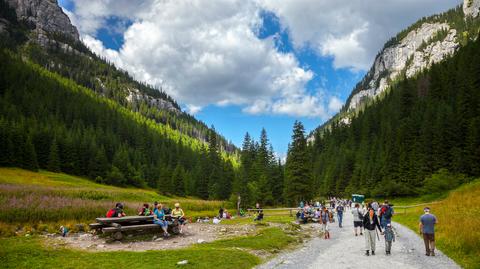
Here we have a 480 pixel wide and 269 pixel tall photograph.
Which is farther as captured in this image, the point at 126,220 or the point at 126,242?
the point at 126,220

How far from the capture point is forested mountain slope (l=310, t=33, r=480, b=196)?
2651 inches

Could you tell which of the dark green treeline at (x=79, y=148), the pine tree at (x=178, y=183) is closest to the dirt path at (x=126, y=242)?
the dark green treeline at (x=79, y=148)

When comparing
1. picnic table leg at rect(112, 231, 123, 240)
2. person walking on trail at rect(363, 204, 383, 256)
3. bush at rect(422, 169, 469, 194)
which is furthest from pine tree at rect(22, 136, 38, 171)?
bush at rect(422, 169, 469, 194)

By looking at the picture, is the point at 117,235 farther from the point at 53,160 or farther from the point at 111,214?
the point at 53,160

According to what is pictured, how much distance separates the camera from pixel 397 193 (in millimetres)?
70500

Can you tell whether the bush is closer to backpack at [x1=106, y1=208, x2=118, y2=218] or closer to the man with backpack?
the man with backpack

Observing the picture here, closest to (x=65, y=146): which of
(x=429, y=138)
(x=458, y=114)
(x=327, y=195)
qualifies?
(x=327, y=195)

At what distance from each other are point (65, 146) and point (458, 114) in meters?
106

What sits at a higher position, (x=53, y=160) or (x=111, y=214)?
(x=53, y=160)

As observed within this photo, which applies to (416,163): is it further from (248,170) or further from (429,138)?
(248,170)

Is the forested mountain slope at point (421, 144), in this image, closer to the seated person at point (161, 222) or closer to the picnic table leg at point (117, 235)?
the seated person at point (161, 222)

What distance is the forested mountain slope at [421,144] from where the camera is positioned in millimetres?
67325

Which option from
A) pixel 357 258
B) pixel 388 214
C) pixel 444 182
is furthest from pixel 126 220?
pixel 444 182

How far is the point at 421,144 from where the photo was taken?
7506cm
